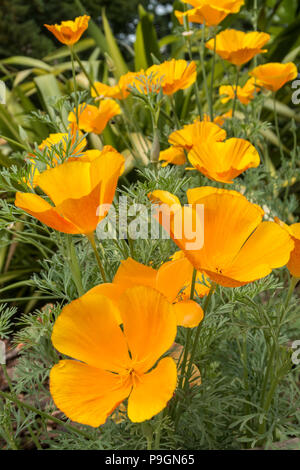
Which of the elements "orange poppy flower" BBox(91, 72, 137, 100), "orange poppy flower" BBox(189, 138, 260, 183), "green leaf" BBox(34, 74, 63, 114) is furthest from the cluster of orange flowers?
"green leaf" BBox(34, 74, 63, 114)

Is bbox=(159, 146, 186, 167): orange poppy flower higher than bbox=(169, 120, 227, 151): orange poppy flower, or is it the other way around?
bbox=(169, 120, 227, 151): orange poppy flower

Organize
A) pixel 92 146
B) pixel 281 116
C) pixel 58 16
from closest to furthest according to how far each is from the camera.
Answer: pixel 92 146 → pixel 281 116 → pixel 58 16

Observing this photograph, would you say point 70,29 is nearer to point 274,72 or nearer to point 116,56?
point 274,72

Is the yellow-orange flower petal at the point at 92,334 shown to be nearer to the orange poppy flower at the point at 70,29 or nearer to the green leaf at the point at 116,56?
the orange poppy flower at the point at 70,29

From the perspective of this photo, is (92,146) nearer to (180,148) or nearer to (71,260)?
(180,148)

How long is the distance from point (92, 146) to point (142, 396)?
1528 mm

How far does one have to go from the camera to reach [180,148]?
69cm

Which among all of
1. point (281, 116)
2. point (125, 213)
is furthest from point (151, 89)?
point (281, 116)

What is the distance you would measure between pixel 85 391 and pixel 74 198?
0.14m

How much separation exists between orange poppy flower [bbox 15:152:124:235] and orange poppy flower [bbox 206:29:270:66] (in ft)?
1.86

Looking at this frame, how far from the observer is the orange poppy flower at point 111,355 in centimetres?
32

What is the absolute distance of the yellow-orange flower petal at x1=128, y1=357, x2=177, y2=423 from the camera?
30 cm

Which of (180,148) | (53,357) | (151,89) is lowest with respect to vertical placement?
(53,357)

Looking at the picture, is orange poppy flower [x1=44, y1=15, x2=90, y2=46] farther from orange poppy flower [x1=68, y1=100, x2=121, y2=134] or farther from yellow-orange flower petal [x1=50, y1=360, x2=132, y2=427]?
yellow-orange flower petal [x1=50, y1=360, x2=132, y2=427]
